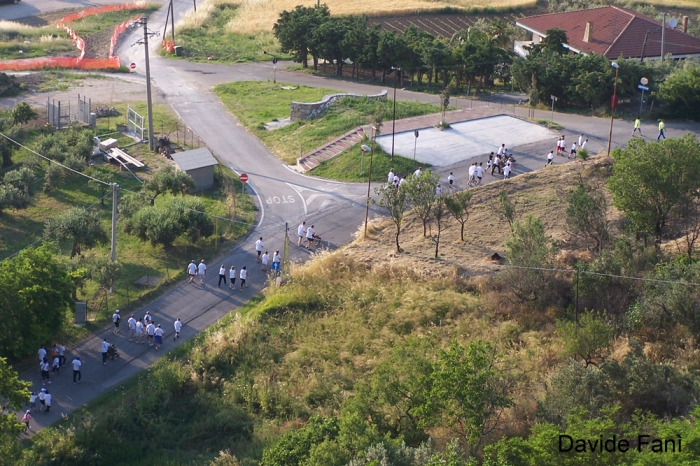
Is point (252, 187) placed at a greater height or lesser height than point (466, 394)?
greater

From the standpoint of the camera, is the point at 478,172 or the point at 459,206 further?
the point at 478,172

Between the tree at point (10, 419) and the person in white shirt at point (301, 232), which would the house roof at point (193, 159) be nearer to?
the person in white shirt at point (301, 232)

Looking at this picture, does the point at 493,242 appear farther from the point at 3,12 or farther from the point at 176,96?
the point at 3,12

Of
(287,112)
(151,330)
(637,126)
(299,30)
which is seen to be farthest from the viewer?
(299,30)

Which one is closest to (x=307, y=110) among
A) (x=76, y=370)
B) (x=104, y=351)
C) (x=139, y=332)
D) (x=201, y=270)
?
(x=201, y=270)

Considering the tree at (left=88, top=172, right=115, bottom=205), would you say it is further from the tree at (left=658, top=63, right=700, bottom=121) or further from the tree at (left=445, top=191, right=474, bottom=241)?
the tree at (left=658, top=63, right=700, bottom=121)

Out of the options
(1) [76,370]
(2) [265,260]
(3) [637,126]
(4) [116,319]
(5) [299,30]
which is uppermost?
(5) [299,30]

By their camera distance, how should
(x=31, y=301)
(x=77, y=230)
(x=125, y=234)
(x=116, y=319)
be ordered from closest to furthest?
(x=31, y=301) → (x=116, y=319) → (x=77, y=230) → (x=125, y=234)

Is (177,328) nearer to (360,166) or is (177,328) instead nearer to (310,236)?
(310,236)
